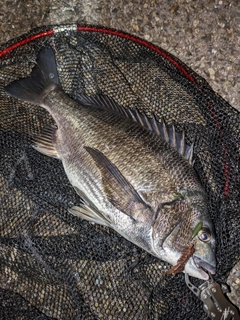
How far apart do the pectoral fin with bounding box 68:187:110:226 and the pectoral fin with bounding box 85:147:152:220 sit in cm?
17

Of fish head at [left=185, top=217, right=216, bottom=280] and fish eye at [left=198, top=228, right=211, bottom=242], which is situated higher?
fish eye at [left=198, top=228, right=211, bottom=242]

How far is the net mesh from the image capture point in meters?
2.57

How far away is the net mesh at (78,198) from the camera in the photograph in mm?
2572

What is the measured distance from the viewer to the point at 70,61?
2861 mm

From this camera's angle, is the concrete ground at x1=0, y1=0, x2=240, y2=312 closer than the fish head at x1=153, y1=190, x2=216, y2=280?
No

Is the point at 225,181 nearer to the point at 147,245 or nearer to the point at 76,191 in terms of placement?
the point at 147,245

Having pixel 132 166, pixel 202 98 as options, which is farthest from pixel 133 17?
pixel 132 166

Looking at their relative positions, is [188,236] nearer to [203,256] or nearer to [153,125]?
[203,256]

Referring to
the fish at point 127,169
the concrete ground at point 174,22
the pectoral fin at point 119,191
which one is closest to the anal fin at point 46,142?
the fish at point 127,169

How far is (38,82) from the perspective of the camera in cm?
275

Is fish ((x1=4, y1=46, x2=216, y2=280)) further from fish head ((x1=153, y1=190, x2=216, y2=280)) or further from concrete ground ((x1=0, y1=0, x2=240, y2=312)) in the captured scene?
concrete ground ((x1=0, y1=0, x2=240, y2=312))

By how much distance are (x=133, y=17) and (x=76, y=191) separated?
136cm

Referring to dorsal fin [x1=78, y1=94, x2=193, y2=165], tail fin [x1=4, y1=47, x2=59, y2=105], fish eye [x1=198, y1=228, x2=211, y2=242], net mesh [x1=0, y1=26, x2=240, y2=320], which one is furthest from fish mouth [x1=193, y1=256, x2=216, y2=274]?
tail fin [x1=4, y1=47, x2=59, y2=105]

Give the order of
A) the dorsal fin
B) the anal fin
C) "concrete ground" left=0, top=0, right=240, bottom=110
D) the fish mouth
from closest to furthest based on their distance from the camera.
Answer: the fish mouth < the dorsal fin < the anal fin < "concrete ground" left=0, top=0, right=240, bottom=110
